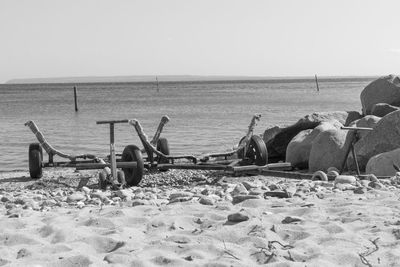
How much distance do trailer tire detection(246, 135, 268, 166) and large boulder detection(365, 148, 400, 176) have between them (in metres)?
2.37

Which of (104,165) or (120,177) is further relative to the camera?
(104,165)

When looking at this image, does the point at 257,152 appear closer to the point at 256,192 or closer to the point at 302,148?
the point at 302,148

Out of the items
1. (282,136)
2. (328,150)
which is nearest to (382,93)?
(282,136)

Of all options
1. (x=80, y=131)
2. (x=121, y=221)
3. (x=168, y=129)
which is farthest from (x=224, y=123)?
(x=121, y=221)

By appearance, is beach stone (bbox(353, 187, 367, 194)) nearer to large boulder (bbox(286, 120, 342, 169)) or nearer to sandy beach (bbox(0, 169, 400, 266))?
sandy beach (bbox(0, 169, 400, 266))

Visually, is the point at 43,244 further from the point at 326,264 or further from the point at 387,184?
the point at 387,184

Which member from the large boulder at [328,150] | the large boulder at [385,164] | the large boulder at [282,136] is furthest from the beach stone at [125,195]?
the large boulder at [282,136]

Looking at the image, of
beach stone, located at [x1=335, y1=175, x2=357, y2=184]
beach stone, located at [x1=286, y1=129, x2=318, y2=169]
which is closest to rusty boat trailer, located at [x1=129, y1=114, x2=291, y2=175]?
beach stone, located at [x1=286, y1=129, x2=318, y2=169]

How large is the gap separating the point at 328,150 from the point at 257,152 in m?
1.39

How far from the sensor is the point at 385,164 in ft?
32.4

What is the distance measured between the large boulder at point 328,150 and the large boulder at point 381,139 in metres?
0.46

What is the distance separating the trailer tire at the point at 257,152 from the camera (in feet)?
39.3

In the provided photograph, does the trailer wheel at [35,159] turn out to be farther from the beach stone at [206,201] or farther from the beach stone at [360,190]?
the beach stone at [360,190]

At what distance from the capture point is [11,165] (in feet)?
53.8
